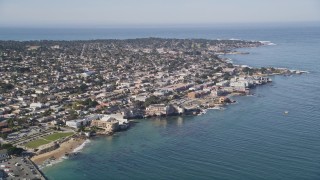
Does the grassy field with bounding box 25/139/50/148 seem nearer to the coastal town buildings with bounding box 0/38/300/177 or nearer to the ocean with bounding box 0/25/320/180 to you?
the coastal town buildings with bounding box 0/38/300/177

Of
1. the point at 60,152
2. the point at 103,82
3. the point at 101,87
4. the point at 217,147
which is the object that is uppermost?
the point at 103,82

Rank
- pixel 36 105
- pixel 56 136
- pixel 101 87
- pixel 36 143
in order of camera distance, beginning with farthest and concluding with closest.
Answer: pixel 101 87
pixel 36 105
pixel 56 136
pixel 36 143

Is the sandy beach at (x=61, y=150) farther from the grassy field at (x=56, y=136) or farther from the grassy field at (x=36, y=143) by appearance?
the grassy field at (x=36, y=143)

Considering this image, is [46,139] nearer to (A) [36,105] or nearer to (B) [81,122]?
(B) [81,122]

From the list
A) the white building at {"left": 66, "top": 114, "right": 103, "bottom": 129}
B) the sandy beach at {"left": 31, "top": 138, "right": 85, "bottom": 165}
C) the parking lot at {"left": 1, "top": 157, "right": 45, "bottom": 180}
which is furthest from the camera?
the white building at {"left": 66, "top": 114, "right": 103, "bottom": 129}

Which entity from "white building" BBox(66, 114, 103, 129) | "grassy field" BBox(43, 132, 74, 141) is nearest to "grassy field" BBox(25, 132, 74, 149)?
"grassy field" BBox(43, 132, 74, 141)

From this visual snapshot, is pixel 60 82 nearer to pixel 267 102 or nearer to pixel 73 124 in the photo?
pixel 73 124

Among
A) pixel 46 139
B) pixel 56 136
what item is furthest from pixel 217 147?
pixel 46 139
